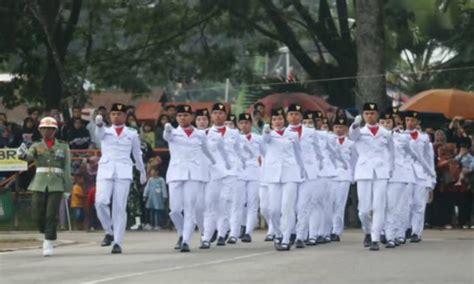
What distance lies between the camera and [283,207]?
22.8m

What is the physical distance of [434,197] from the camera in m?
30.2

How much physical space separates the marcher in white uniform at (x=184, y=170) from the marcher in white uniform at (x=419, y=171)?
12.0ft

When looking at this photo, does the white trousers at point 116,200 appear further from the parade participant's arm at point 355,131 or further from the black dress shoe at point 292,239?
the parade participant's arm at point 355,131

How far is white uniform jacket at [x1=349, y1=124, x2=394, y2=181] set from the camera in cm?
2280

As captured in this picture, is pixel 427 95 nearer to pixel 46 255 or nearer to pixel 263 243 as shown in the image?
pixel 263 243

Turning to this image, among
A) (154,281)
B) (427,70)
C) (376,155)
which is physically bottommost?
(154,281)

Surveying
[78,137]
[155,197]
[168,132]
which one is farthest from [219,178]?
[78,137]

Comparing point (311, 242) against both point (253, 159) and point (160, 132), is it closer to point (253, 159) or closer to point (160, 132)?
point (253, 159)

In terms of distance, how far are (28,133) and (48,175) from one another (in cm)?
933

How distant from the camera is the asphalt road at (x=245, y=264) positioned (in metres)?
17.4

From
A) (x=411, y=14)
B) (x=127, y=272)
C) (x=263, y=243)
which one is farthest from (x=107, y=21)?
(x=127, y=272)

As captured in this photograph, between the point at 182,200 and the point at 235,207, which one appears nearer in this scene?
the point at 182,200

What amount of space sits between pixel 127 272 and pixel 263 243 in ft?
22.2

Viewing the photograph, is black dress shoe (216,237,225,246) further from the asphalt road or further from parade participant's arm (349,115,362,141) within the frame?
parade participant's arm (349,115,362,141)
